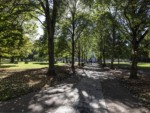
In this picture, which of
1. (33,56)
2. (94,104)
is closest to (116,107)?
(94,104)

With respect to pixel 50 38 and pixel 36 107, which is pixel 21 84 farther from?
pixel 50 38

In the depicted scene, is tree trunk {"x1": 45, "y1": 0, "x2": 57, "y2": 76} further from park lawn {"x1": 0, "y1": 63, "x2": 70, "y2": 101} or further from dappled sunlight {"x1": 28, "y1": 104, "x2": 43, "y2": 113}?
dappled sunlight {"x1": 28, "y1": 104, "x2": 43, "y2": 113}

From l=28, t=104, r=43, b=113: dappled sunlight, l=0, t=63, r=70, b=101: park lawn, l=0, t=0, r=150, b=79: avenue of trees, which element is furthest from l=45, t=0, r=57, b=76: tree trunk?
l=28, t=104, r=43, b=113: dappled sunlight

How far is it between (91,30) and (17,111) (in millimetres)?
32032

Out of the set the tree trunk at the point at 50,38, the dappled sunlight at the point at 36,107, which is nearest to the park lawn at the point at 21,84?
the tree trunk at the point at 50,38

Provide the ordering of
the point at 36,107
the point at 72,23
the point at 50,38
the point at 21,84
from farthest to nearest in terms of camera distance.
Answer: the point at 72,23 → the point at 50,38 → the point at 21,84 → the point at 36,107

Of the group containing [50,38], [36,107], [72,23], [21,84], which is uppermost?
[72,23]

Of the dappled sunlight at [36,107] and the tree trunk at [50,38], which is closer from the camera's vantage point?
the dappled sunlight at [36,107]

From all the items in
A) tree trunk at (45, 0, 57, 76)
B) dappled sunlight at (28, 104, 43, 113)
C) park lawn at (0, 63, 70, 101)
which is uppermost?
tree trunk at (45, 0, 57, 76)

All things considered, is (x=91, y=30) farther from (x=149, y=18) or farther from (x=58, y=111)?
(x=58, y=111)

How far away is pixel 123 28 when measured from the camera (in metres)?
23.1

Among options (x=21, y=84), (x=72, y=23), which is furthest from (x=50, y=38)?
(x=72, y=23)

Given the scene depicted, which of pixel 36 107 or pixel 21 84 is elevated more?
pixel 21 84

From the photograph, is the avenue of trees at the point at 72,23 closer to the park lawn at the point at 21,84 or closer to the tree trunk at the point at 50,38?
the tree trunk at the point at 50,38
